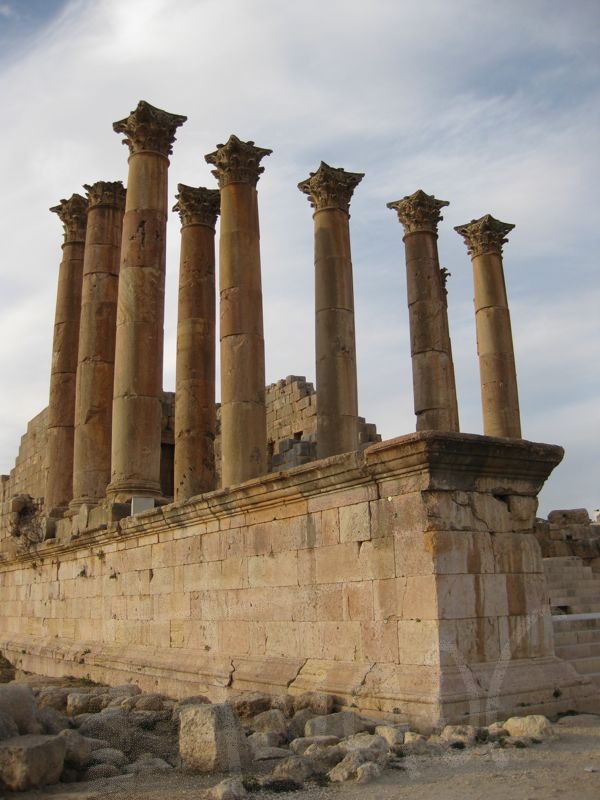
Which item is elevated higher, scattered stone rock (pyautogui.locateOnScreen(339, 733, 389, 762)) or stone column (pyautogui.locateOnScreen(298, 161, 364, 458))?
stone column (pyautogui.locateOnScreen(298, 161, 364, 458))

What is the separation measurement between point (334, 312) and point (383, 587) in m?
11.1

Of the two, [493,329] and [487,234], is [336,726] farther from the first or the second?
[487,234]

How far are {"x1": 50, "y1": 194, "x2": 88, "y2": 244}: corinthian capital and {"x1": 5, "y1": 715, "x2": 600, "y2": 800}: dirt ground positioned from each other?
17866mm

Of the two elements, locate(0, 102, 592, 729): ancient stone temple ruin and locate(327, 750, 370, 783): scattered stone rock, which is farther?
locate(0, 102, 592, 729): ancient stone temple ruin

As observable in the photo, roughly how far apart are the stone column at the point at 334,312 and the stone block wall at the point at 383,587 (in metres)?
6.92

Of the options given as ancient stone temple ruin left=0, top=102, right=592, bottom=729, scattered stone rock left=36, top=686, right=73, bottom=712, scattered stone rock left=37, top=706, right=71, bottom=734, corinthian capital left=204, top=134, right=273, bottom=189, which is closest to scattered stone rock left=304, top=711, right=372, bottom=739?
ancient stone temple ruin left=0, top=102, right=592, bottom=729

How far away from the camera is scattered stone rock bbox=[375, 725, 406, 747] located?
6488 mm

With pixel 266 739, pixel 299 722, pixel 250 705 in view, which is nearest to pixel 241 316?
pixel 250 705

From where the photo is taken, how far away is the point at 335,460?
28.0 ft

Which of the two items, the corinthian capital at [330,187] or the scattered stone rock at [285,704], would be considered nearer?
the scattered stone rock at [285,704]

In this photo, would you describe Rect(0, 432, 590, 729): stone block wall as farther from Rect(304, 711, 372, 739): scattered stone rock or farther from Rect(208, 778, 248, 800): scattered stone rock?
Rect(208, 778, 248, 800): scattered stone rock

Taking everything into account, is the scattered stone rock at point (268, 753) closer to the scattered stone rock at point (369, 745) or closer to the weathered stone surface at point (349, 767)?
the scattered stone rock at point (369, 745)

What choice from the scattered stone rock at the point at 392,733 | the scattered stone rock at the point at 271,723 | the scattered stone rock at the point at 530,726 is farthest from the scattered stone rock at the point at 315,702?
the scattered stone rock at the point at 530,726

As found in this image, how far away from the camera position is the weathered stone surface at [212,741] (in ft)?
19.7
